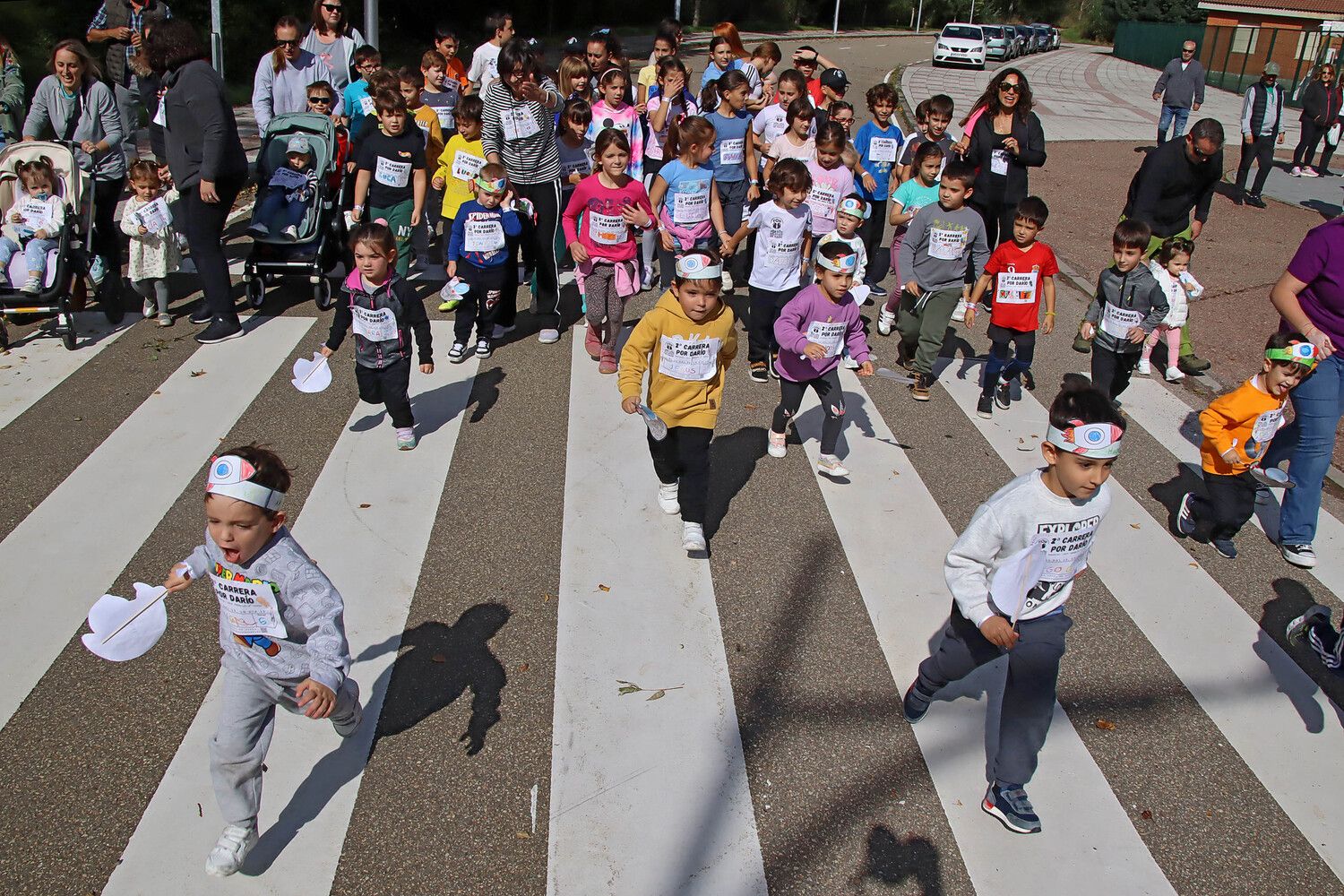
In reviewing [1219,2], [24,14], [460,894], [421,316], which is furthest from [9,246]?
[1219,2]

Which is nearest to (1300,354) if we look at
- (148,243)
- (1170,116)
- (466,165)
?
(466,165)

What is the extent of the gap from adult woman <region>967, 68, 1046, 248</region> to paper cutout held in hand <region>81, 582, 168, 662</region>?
26.6 ft

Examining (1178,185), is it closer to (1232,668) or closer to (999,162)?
(999,162)

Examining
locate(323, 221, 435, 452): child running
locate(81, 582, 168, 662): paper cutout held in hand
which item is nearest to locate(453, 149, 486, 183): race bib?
locate(323, 221, 435, 452): child running

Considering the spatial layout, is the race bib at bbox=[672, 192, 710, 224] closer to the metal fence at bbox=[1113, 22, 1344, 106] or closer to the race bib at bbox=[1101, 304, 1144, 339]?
the race bib at bbox=[1101, 304, 1144, 339]

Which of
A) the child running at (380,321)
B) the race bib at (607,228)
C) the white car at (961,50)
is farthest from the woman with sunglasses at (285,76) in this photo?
the white car at (961,50)

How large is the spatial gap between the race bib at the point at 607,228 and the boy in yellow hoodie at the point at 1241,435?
4.19 meters

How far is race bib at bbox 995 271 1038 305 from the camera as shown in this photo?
728 centimetres

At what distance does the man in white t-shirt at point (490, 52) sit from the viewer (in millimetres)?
11570

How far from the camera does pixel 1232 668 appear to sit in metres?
4.97

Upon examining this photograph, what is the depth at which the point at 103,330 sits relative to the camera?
847 cm

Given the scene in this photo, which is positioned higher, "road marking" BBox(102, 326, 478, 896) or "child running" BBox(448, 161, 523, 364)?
"child running" BBox(448, 161, 523, 364)

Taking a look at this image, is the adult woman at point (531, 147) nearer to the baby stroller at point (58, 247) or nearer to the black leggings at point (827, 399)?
the black leggings at point (827, 399)

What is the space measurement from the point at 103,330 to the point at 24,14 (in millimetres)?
16920
